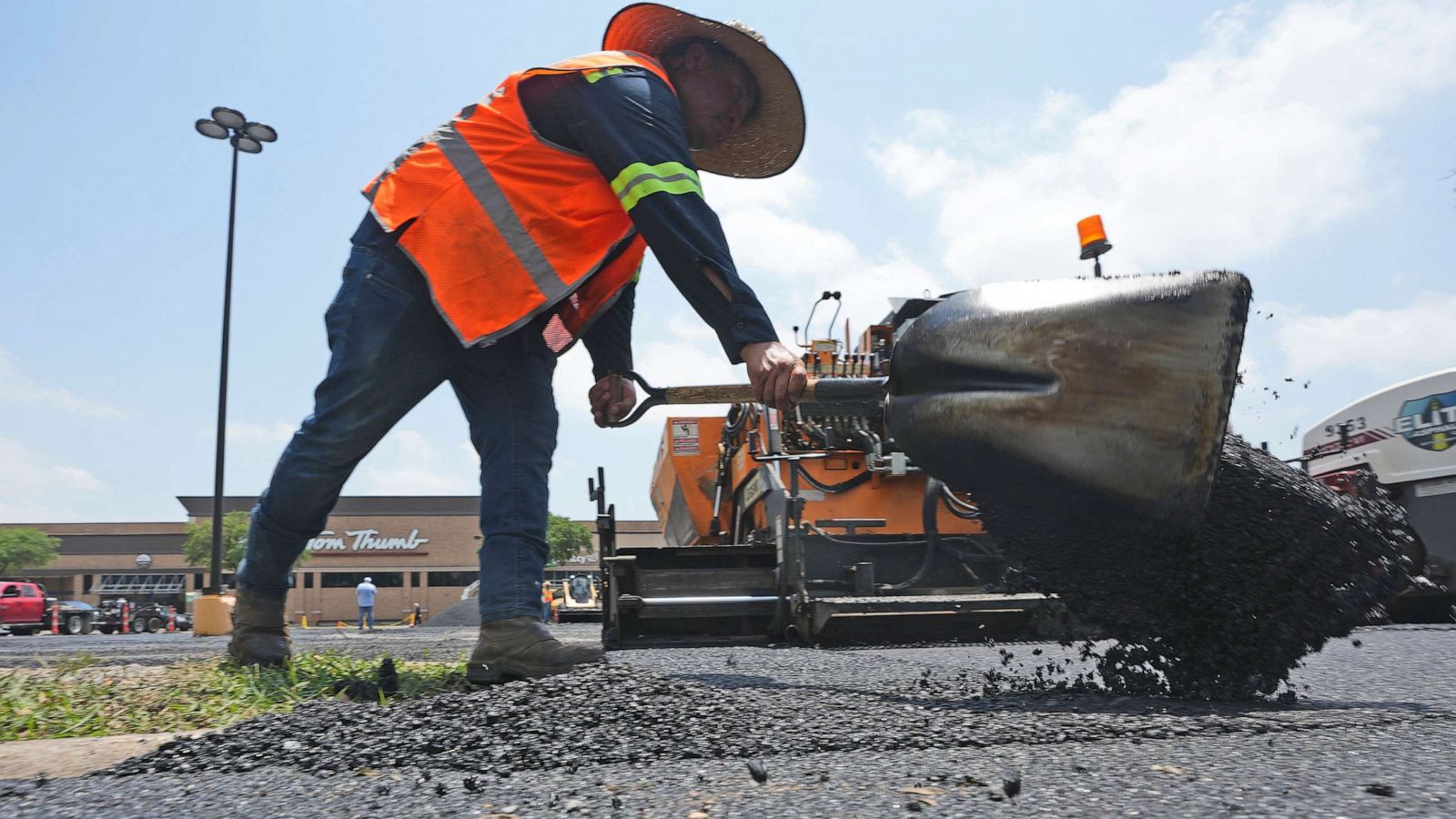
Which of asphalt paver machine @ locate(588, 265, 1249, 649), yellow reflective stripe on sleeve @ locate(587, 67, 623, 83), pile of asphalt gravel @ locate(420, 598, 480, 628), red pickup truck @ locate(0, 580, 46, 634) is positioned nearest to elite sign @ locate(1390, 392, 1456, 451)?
asphalt paver machine @ locate(588, 265, 1249, 649)

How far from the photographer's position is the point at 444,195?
260cm

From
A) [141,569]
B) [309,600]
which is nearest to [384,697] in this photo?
[309,600]

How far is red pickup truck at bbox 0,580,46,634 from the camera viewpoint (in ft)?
67.6

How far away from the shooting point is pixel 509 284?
2561 millimetres

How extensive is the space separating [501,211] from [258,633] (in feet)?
4.48

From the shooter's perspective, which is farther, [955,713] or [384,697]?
[384,697]

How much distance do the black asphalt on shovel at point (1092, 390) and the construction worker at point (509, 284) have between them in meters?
0.41

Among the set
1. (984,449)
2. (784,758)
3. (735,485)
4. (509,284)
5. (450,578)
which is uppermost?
(509,284)

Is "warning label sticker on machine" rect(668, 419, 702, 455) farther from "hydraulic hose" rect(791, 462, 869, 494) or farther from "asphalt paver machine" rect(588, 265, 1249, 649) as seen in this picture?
"asphalt paver machine" rect(588, 265, 1249, 649)

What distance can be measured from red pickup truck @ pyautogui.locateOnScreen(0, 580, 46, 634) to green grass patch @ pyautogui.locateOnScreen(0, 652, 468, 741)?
70.8ft

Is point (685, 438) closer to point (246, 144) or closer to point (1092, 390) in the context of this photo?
point (1092, 390)

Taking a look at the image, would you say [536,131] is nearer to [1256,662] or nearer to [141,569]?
[1256,662]

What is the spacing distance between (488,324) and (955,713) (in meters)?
1.39

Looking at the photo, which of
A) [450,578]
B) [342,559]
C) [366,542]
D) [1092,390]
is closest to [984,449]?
[1092,390]
